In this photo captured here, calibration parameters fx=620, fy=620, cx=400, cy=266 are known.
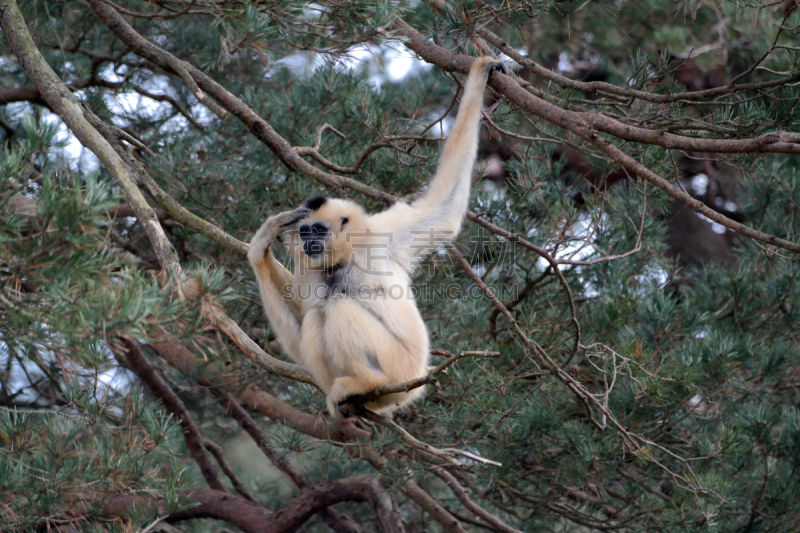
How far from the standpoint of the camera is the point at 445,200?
3.66 m

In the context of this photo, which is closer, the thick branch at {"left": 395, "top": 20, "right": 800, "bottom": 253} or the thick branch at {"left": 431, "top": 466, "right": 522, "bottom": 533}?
the thick branch at {"left": 395, "top": 20, "right": 800, "bottom": 253}

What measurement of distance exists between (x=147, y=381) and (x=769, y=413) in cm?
441

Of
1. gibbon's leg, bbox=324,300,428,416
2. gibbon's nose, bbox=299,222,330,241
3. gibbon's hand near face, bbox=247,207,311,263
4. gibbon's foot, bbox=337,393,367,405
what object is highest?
gibbon's hand near face, bbox=247,207,311,263

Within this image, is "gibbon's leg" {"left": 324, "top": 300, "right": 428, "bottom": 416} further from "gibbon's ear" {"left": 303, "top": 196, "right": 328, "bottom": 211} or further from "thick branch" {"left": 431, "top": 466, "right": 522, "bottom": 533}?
"thick branch" {"left": 431, "top": 466, "right": 522, "bottom": 533}

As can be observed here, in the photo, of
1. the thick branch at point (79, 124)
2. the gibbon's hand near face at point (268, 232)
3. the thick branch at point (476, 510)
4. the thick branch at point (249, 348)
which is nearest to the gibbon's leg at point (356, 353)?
the thick branch at point (249, 348)

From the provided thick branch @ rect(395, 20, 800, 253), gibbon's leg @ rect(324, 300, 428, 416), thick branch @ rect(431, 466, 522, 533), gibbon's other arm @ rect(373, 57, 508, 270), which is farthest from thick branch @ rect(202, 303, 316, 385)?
thick branch @ rect(395, 20, 800, 253)

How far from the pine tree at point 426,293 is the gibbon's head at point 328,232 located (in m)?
0.16

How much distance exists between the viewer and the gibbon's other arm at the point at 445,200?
3.42m

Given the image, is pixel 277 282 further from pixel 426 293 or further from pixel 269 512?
pixel 269 512

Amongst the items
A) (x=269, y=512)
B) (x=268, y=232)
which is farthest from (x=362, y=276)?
(x=269, y=512)

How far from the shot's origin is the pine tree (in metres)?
2.87

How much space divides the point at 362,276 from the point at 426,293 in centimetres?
113

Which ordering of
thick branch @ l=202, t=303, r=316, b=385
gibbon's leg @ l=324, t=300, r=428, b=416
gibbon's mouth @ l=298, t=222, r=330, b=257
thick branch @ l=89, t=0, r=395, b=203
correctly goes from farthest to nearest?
gibbon's mouth @ l=298, t=222, r=330, b=257 < thick branch @ l=89, t=0, r=395, b=203 < gibbon's leg @ l=324, t=300, r=428, b=416 < thick branch @ l=202, t=303, r=316, b=385

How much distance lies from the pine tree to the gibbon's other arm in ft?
0.47
